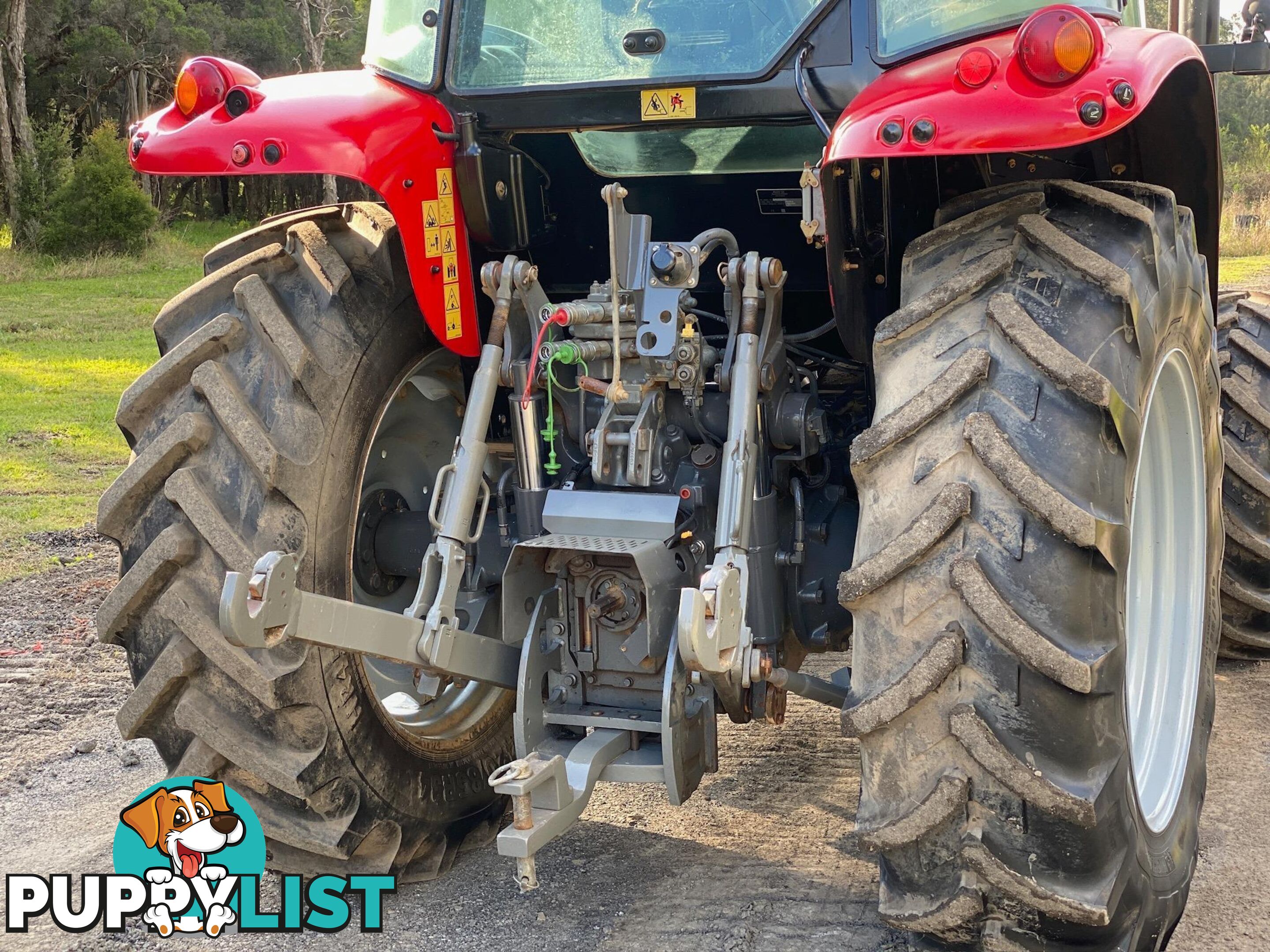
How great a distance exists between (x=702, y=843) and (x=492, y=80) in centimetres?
213

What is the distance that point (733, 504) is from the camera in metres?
2.88

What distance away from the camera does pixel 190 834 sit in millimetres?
3172

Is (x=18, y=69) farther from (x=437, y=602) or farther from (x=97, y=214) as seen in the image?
(x=437, y=602)

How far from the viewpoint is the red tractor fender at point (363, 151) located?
307 cm

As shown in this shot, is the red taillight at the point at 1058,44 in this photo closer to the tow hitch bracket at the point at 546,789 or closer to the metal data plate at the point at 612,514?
the metal data plate at the point at 612,514

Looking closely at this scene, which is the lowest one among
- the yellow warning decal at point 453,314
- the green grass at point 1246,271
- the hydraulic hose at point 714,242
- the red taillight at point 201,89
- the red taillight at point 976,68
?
the green grass at point 1246,271

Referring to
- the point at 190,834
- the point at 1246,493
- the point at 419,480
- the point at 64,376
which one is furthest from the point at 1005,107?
the point at 64,376

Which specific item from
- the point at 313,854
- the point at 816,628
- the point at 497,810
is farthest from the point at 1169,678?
the point at 313,854

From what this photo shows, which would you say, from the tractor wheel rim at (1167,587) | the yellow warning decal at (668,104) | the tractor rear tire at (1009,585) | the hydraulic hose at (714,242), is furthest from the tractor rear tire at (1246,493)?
the yellow warning decal at (668,104)

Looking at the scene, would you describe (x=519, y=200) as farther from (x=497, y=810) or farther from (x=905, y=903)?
(x=905, y=903)

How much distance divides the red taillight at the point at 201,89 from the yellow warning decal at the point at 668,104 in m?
1.06

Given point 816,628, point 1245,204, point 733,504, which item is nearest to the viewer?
point 733,504

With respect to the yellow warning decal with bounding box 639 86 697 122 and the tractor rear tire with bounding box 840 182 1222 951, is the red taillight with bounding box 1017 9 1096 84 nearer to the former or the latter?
the tractor rear tire with bounding box 840 182 1222 951

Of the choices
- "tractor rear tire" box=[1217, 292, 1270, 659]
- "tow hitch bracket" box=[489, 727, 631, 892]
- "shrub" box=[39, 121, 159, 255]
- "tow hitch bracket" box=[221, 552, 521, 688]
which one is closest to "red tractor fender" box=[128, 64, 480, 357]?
"tow hitch bracket" box=[221, 552, 521, 688]
